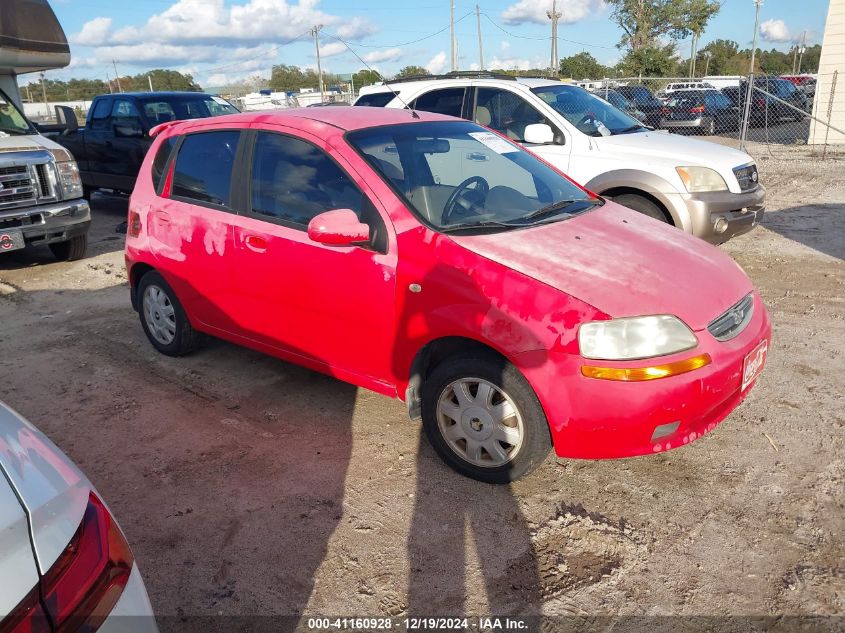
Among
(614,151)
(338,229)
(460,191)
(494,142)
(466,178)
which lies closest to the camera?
(338,229)

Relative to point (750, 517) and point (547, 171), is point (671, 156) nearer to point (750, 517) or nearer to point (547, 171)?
point (547, 171)

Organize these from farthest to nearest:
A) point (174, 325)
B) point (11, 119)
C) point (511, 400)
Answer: point (11, 119), point (174, 325), point (511, 400)

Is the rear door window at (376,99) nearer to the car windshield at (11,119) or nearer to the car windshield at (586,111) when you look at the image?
the car windshield at (586,111)

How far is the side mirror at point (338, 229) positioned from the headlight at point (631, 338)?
1.21 metres

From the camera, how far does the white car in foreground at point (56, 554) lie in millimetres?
1396

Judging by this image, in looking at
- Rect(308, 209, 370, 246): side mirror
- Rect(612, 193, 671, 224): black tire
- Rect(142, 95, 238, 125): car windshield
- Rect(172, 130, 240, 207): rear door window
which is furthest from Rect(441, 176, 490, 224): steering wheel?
Rect(142, 95, 238, 125): car windshield

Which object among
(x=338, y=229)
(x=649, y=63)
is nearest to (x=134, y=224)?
(x=338, y=229)

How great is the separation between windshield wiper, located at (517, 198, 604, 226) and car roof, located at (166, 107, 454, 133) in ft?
3.19

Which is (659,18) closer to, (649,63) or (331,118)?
(649,63)

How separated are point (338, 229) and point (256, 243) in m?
0.86

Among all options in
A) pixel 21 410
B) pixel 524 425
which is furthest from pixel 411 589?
pixel 21 410

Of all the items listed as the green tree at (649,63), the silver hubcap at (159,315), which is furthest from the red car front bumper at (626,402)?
the green tree at (649,63)

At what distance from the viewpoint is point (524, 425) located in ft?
10.0

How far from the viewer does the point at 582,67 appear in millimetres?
53625
